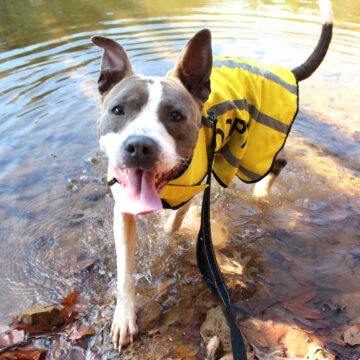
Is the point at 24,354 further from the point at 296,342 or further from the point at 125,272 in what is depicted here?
the point at 296,342

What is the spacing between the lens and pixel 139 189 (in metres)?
2.60

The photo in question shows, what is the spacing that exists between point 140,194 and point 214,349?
1.22 m

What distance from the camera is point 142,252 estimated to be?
3912 mm

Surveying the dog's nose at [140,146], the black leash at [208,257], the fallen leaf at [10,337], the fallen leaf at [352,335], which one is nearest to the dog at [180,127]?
the dog's nose at [140,146]

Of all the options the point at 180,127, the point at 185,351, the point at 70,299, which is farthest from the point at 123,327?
the point at 180,127

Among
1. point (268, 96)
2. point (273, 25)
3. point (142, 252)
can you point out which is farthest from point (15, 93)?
point (273, 25)

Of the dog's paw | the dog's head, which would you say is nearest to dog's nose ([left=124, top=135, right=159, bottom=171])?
the dog's head

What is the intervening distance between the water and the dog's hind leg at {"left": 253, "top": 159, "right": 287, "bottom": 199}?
14 cm

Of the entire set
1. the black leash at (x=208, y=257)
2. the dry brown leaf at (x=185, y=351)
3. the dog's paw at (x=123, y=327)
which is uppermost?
the black leash at (x=208, y=257)

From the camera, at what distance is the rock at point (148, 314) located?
312 cm

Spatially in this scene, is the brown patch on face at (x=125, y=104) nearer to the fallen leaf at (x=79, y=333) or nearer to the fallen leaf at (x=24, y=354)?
the fallen leaf at (x=79, y=333)

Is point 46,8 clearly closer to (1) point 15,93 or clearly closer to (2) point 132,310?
(1) point 15,93

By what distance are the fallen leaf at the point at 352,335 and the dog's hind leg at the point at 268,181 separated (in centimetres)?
186

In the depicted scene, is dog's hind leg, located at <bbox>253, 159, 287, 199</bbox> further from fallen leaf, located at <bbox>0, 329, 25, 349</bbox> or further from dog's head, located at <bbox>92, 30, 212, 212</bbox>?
fallen leaf, located at <bbox>0, 329, 25, 349</bbox>
